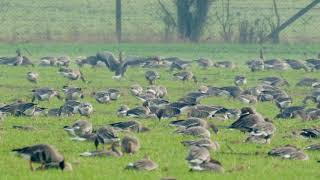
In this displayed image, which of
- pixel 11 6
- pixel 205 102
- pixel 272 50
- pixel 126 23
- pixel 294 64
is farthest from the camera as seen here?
pixel 11 6

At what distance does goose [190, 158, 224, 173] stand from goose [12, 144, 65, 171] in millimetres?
2098

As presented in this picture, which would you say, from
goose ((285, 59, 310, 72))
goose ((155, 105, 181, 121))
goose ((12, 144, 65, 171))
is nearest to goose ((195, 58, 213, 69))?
goose ((285, 59, 310, 72))

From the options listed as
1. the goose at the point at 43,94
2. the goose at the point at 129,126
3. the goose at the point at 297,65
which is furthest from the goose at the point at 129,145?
the goose at the point at 297,65

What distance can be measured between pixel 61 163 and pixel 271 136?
224 inches

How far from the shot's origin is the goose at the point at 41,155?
653 inches

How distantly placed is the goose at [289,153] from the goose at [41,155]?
4.13m

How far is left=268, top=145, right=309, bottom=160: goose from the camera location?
1861 centimetres

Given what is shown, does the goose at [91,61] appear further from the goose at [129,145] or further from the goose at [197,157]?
the goose at [197,157]

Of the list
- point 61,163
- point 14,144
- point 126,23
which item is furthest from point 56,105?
point 126,23

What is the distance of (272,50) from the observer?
51344mm

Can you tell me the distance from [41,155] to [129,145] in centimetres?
284

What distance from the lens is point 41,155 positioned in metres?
16.6

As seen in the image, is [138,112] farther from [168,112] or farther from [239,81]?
[239,81]

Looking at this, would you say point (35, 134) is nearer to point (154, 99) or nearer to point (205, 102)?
point (154, 99)
